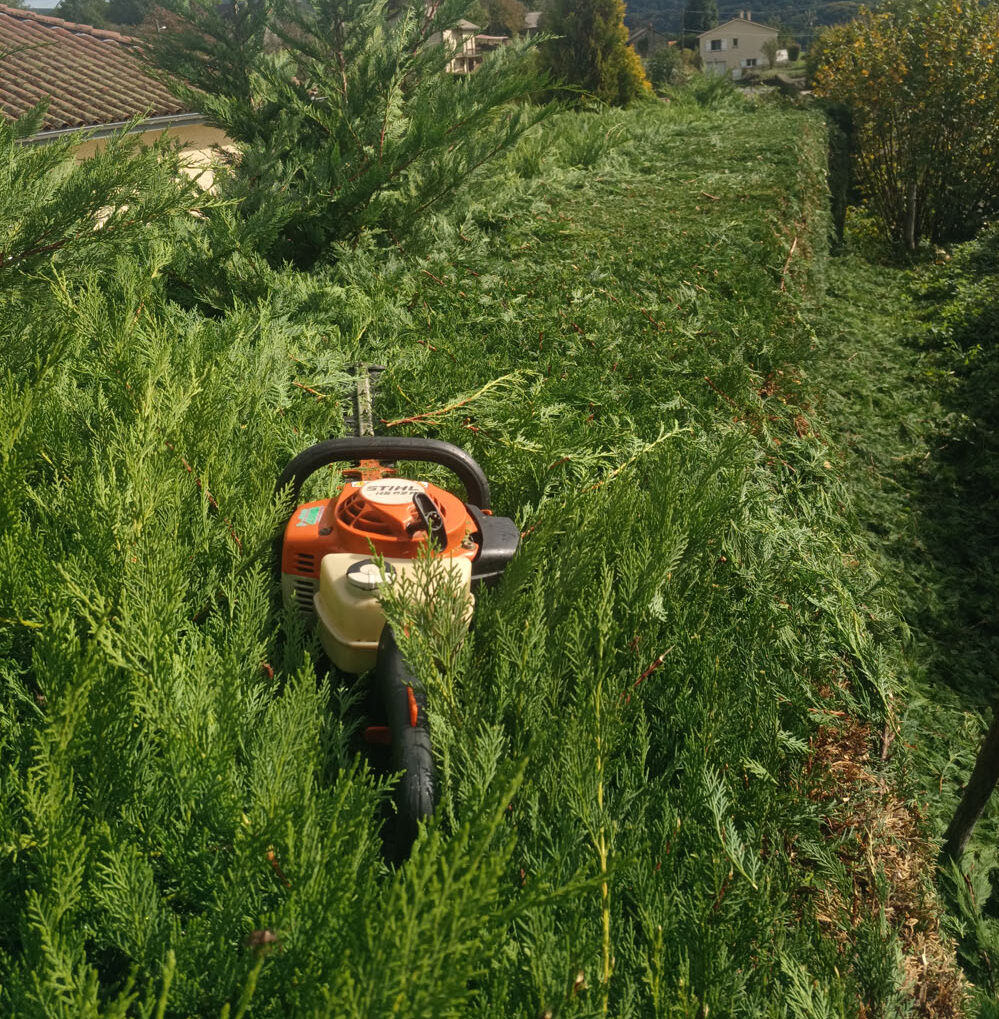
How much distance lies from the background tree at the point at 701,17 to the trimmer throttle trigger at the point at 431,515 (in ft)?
376

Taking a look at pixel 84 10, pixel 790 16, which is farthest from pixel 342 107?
pixel 790 16

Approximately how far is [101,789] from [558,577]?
1.16 metres

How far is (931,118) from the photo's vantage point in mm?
13242

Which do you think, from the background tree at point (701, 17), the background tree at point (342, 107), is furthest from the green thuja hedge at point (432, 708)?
the background tree at point (701, 17)

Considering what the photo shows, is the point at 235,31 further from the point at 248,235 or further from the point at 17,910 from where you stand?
the point at 17,910

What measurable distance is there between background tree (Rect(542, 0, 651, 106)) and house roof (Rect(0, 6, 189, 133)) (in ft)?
→ 53.3

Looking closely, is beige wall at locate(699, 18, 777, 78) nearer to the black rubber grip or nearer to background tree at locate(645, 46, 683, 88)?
background tree at locate(645, 46, 683, 88)

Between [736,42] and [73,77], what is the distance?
9449cm

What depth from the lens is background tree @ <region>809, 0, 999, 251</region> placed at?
511 inches

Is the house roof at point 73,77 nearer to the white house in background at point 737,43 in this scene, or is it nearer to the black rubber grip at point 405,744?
the black rubber grip at point 405,744

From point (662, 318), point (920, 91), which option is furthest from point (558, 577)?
point (920, 91)

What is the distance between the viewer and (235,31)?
6.09 meters

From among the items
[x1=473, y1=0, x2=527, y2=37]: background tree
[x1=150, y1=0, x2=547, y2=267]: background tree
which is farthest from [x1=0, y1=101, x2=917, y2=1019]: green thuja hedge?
[x1=473, y1=0, x2=527, y2=37]: background tree

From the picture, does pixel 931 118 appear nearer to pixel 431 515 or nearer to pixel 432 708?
pixel 431 515
